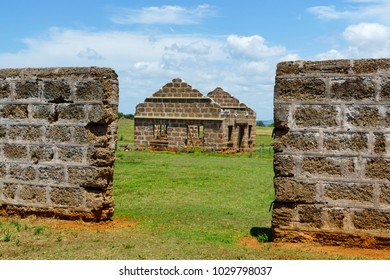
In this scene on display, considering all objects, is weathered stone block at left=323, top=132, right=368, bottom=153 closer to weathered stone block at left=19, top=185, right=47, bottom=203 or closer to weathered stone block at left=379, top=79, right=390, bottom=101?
weathered stone block at left=379, top=79, right=390, bottom=101

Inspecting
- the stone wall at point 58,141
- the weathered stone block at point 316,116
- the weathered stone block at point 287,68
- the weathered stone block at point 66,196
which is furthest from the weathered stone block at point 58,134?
the weathered stone block at point 316,116

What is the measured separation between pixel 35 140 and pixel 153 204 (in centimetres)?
340

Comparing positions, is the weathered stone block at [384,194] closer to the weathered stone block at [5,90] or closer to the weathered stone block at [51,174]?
the weathered stone block at [51,174]

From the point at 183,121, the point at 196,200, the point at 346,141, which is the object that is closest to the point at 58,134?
the point at 196,200

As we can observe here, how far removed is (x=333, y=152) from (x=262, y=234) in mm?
1849

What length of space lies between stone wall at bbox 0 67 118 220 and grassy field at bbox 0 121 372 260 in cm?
37

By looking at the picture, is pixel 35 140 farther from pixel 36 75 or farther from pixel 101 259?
pixel 101 259

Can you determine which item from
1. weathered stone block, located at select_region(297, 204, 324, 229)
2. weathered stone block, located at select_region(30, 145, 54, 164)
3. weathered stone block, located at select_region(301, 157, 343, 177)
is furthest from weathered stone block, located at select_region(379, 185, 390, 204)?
weathered stone block, located at select_region(30, 145, 54, 164)

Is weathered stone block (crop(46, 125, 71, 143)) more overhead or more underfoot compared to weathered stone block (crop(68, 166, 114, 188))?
more overhead

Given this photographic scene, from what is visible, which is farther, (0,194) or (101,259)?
(0,194)

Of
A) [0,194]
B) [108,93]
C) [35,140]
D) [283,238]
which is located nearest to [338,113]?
[283,238]

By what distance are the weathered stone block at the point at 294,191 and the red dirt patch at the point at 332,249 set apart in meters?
0.65

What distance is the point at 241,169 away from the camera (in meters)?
19.6

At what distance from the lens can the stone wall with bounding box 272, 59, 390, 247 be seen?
6.96m
